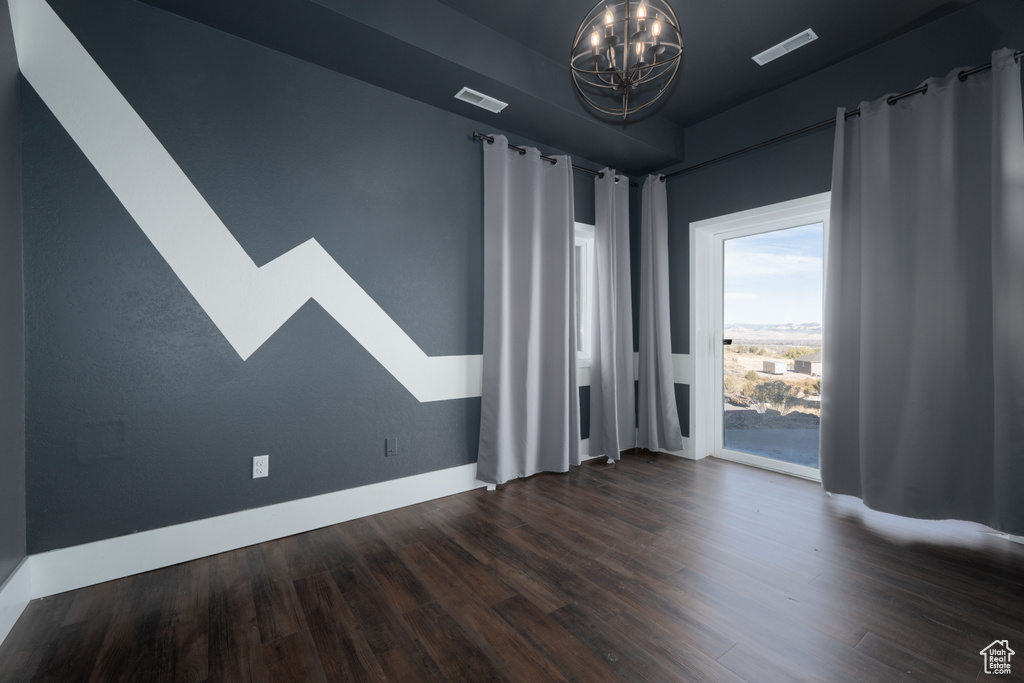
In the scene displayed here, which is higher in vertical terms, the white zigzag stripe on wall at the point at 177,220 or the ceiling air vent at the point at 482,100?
the ceiling air vent at the point at 482,100

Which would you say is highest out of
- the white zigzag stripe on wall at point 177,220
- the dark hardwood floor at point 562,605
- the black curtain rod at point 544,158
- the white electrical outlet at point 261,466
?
the black curtain rod at point 544,158

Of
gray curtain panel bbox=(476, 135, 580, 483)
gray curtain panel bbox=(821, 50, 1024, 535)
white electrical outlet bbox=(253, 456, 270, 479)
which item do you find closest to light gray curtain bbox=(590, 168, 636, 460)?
gray curtain panel bbox=(476, 135, 580, 483)

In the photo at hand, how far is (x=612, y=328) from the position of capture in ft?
12.2

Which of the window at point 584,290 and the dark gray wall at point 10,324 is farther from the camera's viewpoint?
the window at point 584,290

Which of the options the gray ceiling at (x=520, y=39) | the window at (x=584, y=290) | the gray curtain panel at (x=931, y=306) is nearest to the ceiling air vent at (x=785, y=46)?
the gray ceiling at (x=520, y=39)

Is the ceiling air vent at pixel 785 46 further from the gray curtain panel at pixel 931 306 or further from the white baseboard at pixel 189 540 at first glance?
the white baseboard at pixel 189 540

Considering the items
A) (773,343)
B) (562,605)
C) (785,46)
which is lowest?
(562,605)

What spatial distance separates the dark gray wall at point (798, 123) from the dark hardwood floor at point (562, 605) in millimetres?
2116

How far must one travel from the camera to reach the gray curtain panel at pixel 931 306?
2.14 m

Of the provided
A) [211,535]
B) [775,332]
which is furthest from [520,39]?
[211,535]

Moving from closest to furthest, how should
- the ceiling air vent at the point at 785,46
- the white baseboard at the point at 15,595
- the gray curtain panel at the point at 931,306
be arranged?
the white baseboard at the point at 15,595 < the gray curtain panel at the point at 931,306 < the ceiling air vent at the point at 785,46

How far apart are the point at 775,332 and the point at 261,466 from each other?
3.78 metres

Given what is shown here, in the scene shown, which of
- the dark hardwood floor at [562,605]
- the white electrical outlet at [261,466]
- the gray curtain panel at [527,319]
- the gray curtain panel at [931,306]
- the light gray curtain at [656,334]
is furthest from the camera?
the light gray curtain at [656,334]

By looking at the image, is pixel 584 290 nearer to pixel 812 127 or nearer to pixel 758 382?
pixel 758 382
